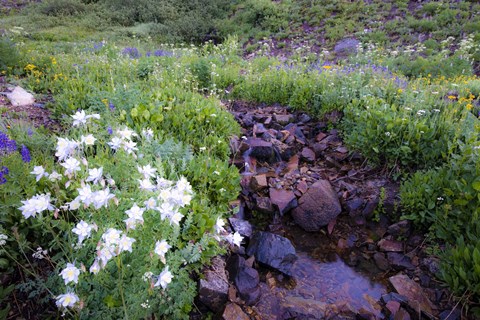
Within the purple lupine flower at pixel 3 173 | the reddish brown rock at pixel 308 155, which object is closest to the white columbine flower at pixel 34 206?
the purple lupine flower at pixel 3 173

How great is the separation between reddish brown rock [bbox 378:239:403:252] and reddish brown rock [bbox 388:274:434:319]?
387 millimetres

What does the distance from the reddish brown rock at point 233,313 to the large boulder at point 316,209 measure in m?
1.74

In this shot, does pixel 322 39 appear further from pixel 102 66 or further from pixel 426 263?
pixel 426 263

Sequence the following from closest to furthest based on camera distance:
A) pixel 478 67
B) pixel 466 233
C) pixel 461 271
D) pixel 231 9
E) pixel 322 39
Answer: pixel 461 271 < pixel 466 233 < pixel 478 67 < pixel 322 39 < pixel 231 9

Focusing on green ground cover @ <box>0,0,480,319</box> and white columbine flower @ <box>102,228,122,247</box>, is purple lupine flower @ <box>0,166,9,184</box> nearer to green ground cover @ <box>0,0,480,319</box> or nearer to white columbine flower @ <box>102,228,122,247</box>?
green ground cover @ <box>0,0,480,319</box>

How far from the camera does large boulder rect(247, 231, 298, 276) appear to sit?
3.64 metres

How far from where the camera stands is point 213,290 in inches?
113

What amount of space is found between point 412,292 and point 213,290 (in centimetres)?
201

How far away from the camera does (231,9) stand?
1756 cm

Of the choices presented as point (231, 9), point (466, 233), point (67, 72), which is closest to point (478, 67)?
point (466, 233)

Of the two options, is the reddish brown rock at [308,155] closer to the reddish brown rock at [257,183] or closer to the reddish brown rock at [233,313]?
the reddish brown rock at [257,183]

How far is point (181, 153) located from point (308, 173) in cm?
211

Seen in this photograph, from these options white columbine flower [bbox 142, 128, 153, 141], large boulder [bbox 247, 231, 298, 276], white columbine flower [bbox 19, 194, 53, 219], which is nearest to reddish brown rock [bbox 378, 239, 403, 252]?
large boulder [bbox 247, 231, 298, 276]

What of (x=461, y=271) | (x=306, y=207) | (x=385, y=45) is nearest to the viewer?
(x=461, y=271)
